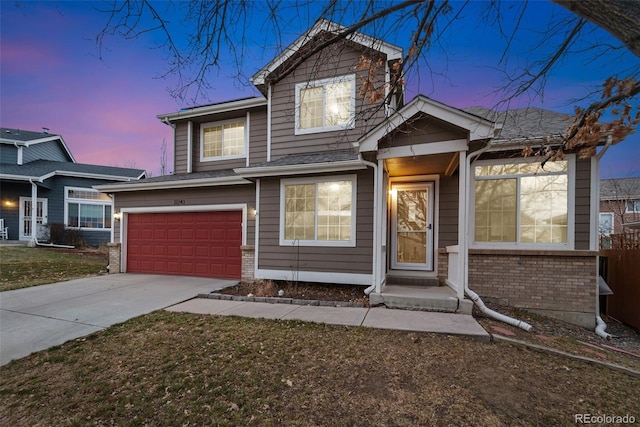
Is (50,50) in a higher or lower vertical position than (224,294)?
higher

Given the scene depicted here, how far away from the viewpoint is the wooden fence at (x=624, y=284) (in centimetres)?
624

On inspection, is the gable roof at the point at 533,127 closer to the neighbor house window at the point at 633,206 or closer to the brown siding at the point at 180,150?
the brown siding at the point at 180,150

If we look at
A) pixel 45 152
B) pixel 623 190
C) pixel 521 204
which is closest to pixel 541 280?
pixel 521 204

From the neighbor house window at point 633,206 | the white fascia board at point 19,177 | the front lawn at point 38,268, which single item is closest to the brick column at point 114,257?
the front lawn at point 38,268

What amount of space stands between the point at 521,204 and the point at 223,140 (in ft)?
28.8

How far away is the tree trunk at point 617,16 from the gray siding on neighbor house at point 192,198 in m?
7.24

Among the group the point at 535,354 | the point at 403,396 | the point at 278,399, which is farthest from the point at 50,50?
the point at 535,354

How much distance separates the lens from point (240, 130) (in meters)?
9.30

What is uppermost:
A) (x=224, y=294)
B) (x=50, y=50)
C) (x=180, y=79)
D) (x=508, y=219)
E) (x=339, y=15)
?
(x=50, y=50)

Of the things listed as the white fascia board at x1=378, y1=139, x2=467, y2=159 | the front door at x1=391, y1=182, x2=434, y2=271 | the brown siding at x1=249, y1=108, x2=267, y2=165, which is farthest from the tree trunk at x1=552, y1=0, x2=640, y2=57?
the brown siding at x1=249, y1=108, x2=267, y2=165

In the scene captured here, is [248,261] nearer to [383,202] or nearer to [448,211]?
[383,202]

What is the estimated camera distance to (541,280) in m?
6.00

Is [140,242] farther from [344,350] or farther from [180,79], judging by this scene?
[344,350]

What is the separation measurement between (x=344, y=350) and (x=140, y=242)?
8.82 m
